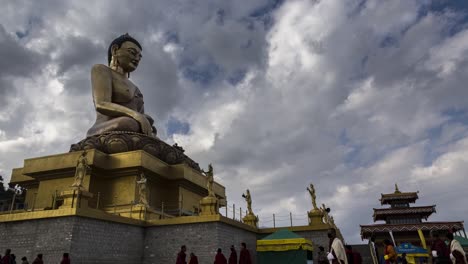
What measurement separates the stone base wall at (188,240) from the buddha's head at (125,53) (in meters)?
12.1

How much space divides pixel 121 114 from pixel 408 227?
1082 inches

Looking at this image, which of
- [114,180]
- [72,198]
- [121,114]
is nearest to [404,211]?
[121,114]

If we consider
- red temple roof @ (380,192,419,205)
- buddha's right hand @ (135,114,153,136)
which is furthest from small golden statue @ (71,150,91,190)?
red temple roof @ (380,192,419,205)

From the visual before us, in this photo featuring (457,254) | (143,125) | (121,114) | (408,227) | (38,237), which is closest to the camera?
(457,254)

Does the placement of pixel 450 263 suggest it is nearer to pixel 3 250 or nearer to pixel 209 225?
pixel 209 225

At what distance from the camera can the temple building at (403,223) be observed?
109 ft

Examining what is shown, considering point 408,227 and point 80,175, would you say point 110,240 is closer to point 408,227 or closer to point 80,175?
point 80,175

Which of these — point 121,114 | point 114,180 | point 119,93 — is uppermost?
point 119,93

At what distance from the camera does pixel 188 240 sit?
1251cm

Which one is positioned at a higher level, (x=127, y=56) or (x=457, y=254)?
(x=127, y=56)

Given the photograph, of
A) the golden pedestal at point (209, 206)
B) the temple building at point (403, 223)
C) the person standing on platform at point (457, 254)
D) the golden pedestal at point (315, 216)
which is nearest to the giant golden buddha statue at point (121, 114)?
the golden pedestal at point (209, 206)

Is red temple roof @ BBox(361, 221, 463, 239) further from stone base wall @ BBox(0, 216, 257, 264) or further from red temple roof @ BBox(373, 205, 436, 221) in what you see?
stone base wall @ BBox(0, 216, 257, 264)

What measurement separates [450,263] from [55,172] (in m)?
15.2

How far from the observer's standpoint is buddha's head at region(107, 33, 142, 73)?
22.1 m
